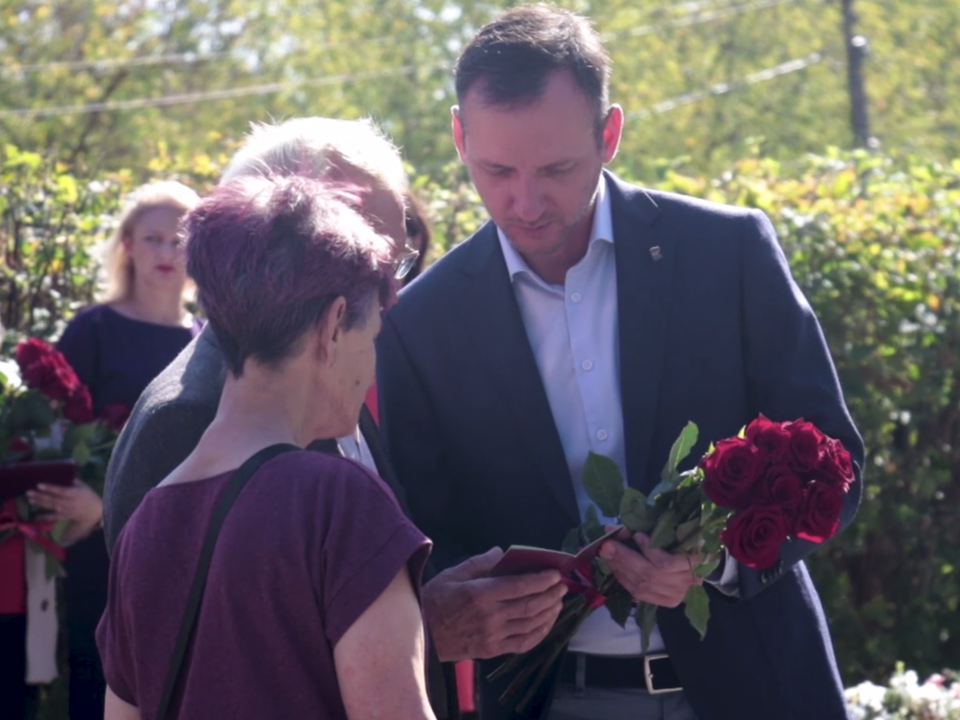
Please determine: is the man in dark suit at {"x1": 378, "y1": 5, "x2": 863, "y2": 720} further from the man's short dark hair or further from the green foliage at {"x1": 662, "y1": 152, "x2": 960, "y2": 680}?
the green foliage at {"x1": 662, "y1": 152, "x2": 960, "y2": 680}

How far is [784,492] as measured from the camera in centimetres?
240

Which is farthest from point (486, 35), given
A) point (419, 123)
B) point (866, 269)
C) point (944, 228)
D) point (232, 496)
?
point (419, 123)

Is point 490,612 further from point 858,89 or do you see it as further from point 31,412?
point 858,89

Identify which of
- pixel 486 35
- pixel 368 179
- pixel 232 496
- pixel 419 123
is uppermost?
pixel 419 123

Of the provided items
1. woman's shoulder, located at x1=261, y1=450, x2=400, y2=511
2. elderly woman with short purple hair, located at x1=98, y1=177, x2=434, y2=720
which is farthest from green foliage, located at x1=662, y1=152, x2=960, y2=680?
woman's shoulder, located at x1=261, y1=450, x2=400, y2=511

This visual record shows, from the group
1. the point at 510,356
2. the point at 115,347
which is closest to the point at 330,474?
the point at 510,356

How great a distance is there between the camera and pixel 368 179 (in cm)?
283

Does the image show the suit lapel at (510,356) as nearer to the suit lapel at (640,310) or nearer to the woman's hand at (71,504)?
the suit lapel at (640,310)

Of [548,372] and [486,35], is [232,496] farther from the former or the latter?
[486,35]

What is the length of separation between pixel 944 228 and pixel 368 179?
3.69m

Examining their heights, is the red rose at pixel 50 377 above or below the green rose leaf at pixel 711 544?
above

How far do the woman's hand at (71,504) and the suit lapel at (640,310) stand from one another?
225cm

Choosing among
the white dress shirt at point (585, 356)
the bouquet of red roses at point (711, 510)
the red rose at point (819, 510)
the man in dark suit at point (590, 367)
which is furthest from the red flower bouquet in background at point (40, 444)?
the red rose at point (819, 510)

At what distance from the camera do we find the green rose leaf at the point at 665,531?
8.36ft
